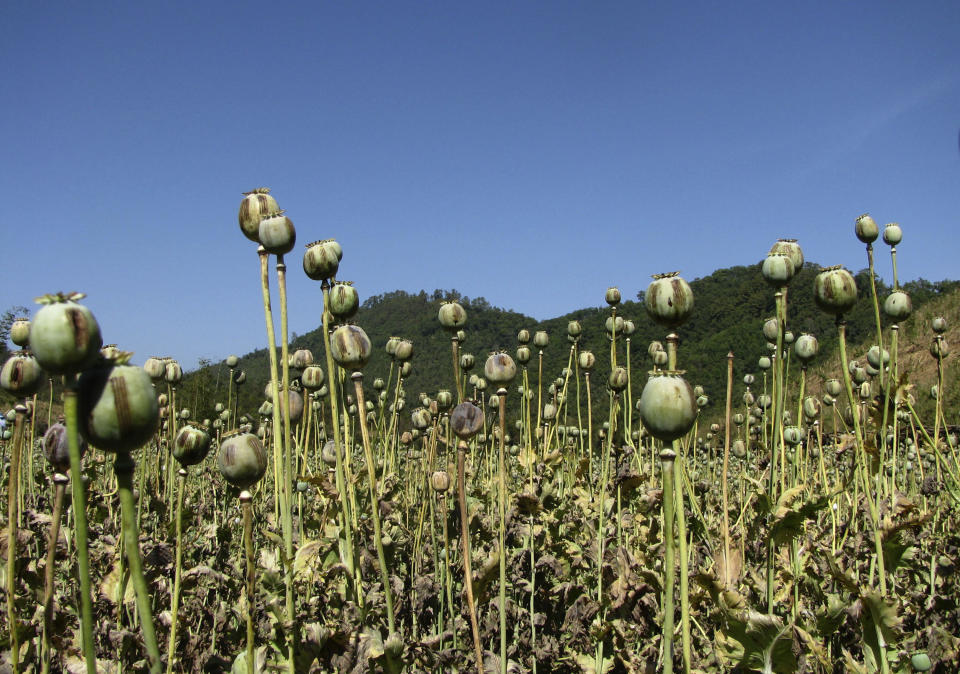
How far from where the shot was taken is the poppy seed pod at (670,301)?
1845mm

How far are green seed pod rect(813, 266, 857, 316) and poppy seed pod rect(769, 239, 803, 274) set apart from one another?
0.35 ft

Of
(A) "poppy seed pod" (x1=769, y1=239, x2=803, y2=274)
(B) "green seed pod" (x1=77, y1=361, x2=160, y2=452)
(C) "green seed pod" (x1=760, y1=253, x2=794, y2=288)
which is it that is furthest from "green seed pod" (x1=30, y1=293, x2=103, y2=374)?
(A) "poppy seed pod" (x1=769, y1=239, x2=803, y2=274)

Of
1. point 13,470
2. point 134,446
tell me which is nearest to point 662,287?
point 134,446

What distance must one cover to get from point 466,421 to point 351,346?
561mm

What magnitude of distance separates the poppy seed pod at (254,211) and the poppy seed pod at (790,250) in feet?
6.39

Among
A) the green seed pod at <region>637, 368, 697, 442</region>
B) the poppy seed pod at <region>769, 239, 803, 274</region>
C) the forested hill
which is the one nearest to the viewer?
the green seed pod at <region>637, 368, 697, 442</region>

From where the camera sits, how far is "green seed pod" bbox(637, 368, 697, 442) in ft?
5.22

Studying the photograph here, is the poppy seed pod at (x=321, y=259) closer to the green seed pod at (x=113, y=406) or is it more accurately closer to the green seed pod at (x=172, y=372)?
the green seed pod at (x=113, y=406)

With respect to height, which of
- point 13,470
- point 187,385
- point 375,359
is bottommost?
point 13,470

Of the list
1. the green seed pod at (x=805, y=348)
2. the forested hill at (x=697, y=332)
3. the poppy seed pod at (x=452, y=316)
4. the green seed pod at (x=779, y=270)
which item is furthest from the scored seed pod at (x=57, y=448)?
the forested hill at (x=697, y=332)

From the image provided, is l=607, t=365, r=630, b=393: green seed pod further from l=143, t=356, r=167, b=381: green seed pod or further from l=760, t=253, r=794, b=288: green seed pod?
l=143, t=356, r=167, b=381: green seed pod

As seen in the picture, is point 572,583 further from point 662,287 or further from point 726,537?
point 662,287

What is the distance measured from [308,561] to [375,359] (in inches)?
1213

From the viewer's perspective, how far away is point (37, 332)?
1.17 m
